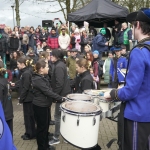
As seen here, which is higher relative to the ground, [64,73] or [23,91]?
[64,73]

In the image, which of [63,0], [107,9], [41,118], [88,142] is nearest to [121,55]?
[107,9]

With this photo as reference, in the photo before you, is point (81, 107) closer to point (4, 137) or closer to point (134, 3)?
point (4, 137)

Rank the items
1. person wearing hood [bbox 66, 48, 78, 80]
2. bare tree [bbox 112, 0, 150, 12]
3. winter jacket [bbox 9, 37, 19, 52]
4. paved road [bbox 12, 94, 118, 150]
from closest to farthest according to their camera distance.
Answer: paved road [bbox 12, 94, 118, 150] < person wearing hood [bbox 66, 48, 78, 80] < winter jacket [bbox 9, 37, 19, 52] < bare tree [bbox 112, 0, 150, 12]

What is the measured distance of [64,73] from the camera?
4.55 metres

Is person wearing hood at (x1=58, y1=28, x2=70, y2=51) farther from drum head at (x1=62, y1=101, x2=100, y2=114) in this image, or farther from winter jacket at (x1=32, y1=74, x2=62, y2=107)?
drum head at (x1=62, y1=101, x2=100, y2=114)

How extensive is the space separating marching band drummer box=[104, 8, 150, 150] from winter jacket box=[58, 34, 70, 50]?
8500mm

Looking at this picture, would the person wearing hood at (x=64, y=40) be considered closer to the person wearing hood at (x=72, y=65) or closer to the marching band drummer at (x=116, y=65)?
the person wearing hood at (x=72, y=65)

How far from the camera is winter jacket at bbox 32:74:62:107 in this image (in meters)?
4.02

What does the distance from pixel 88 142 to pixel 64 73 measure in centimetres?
188

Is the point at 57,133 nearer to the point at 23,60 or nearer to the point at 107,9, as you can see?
the point at 23,60

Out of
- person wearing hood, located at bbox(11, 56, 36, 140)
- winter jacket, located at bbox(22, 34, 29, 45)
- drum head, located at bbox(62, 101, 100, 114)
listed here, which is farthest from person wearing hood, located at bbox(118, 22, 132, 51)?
drum head, located at bbox(62, 101, 100, 114)

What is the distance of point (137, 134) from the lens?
2488 millimetres

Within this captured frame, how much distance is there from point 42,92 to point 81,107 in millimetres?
1166

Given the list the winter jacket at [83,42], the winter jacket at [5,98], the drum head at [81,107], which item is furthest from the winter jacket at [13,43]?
the drum head at [81,107]
